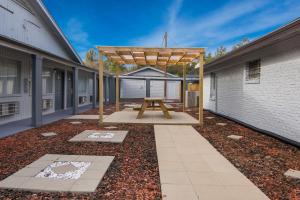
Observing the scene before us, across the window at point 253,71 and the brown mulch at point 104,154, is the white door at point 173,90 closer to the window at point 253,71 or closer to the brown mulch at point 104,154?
the window at point 253,71

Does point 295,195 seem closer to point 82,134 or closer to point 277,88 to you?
point 277,88

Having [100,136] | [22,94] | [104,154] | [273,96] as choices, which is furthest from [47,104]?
[273,96]

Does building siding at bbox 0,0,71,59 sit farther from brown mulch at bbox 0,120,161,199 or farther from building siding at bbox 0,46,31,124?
brown mulch at bbox 0,120,161,199

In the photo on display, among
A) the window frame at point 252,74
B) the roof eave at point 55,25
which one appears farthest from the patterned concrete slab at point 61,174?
the roof eave at point 55,25

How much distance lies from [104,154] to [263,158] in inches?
127

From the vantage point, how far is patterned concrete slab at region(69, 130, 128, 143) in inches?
223

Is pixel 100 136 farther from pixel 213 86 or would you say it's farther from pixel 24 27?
pixel 213 86

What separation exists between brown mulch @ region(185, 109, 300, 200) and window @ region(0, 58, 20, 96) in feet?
22.1

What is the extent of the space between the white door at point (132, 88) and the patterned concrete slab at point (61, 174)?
69.7ft

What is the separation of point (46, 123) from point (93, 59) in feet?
132

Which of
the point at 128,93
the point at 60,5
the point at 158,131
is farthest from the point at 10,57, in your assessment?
the point at 128,93

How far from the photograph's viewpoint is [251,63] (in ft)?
26.1

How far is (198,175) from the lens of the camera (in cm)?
351

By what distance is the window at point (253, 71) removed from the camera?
7.45 m
